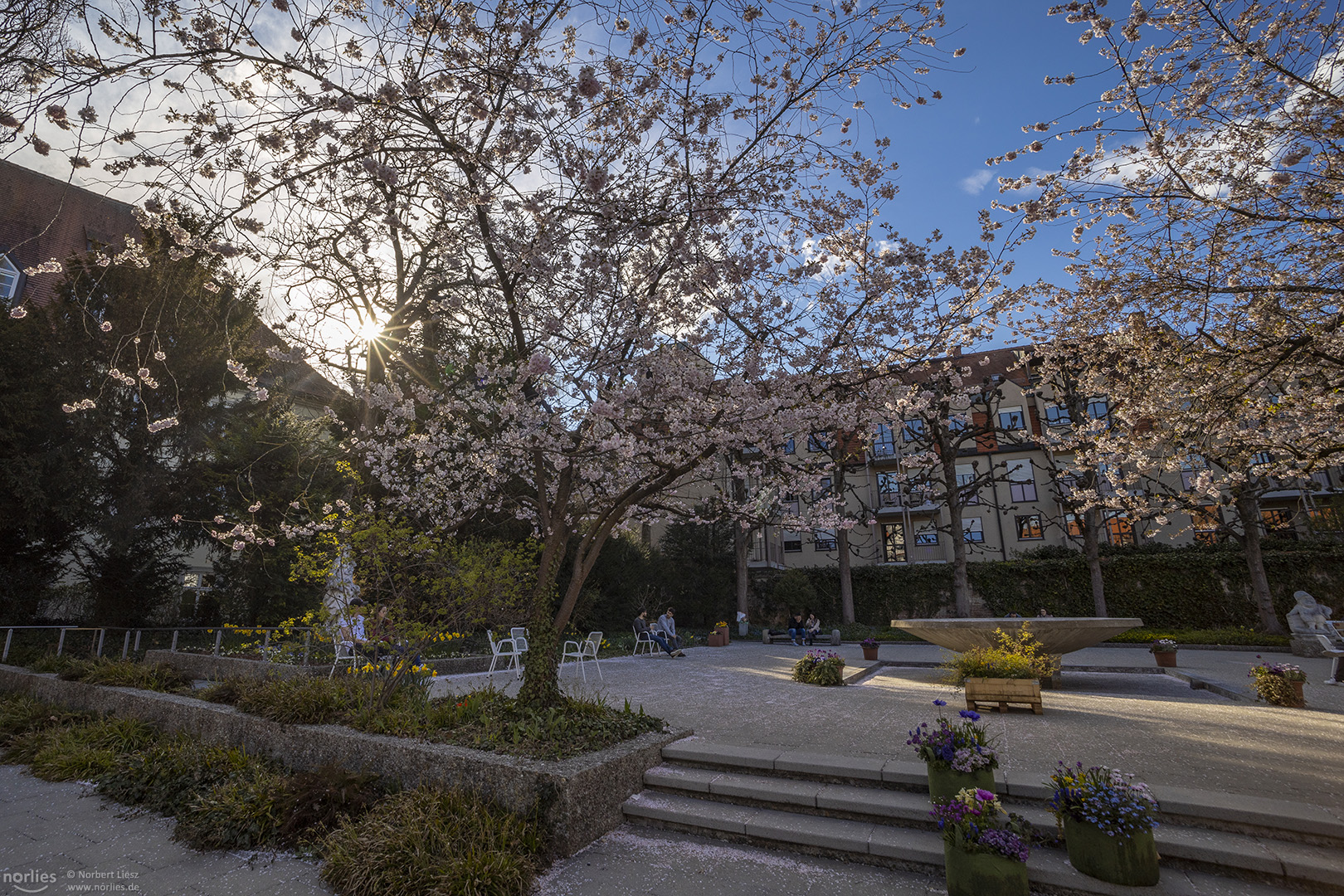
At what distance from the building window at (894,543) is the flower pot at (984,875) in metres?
28.3

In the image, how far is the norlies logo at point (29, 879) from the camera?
12.1 ft

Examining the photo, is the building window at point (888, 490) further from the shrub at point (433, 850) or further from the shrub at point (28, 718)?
the shrub at point (28, 718)

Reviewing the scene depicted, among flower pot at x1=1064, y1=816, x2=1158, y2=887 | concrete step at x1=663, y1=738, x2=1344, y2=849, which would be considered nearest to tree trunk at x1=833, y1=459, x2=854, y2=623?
concrete step at x1=663, y1=738, x2=1344, y2=849

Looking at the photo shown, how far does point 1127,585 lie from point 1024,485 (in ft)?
26.6

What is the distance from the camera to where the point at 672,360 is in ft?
22.2

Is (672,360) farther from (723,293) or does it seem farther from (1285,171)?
(1285,171)

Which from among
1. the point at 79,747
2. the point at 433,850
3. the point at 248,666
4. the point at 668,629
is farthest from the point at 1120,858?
the point at 668,629

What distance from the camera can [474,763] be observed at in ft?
14.6

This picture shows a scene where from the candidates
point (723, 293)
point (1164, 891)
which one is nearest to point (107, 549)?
point (723, 293)

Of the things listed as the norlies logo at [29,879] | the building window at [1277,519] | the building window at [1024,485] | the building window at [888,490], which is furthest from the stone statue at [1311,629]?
the norlies logo at [29,879]

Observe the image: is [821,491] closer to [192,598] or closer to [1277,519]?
[192,598]

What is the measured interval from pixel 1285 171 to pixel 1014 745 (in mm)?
5906

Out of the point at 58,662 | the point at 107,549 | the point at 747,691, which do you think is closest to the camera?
the point at 58,662

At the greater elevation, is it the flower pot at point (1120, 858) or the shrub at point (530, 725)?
the shrub at point (530, 725)
